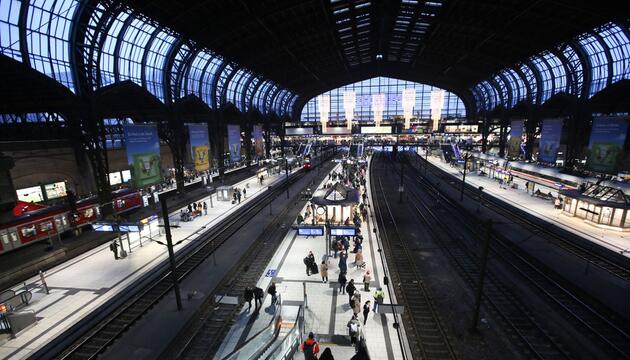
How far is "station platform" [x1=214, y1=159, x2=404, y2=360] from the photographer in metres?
10.0

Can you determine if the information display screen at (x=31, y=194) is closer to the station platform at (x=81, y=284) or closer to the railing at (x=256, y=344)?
the station platform at (x=81, y=284)

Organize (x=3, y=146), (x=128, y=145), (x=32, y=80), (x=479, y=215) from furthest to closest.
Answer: (x=479, y=215)
(x=3, y=146)
(x=128, y=145)
(x=32, y=80)

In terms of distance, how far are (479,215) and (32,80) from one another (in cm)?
3598

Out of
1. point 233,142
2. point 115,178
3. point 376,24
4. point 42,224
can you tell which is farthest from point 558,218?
point 115,178

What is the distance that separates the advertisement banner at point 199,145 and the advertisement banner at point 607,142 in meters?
38.2

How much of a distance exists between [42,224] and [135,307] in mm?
10056

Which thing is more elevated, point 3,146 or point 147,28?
point 147,28

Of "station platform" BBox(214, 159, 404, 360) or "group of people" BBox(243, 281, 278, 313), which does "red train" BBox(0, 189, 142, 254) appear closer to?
"station platform" BBox(214, 159, 404, 360)

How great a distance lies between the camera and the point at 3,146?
23734 mm

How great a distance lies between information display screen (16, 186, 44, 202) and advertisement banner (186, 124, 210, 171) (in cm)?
1500

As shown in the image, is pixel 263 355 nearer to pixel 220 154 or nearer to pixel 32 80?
pixel 32 80

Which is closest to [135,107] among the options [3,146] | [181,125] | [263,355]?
[181,125]

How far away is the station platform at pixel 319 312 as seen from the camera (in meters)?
10.0

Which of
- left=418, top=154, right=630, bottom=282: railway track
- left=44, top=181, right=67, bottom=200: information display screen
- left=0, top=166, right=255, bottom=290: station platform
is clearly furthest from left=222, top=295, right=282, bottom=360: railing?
left=44, top=181, right=67, bottom=200: information display screen
